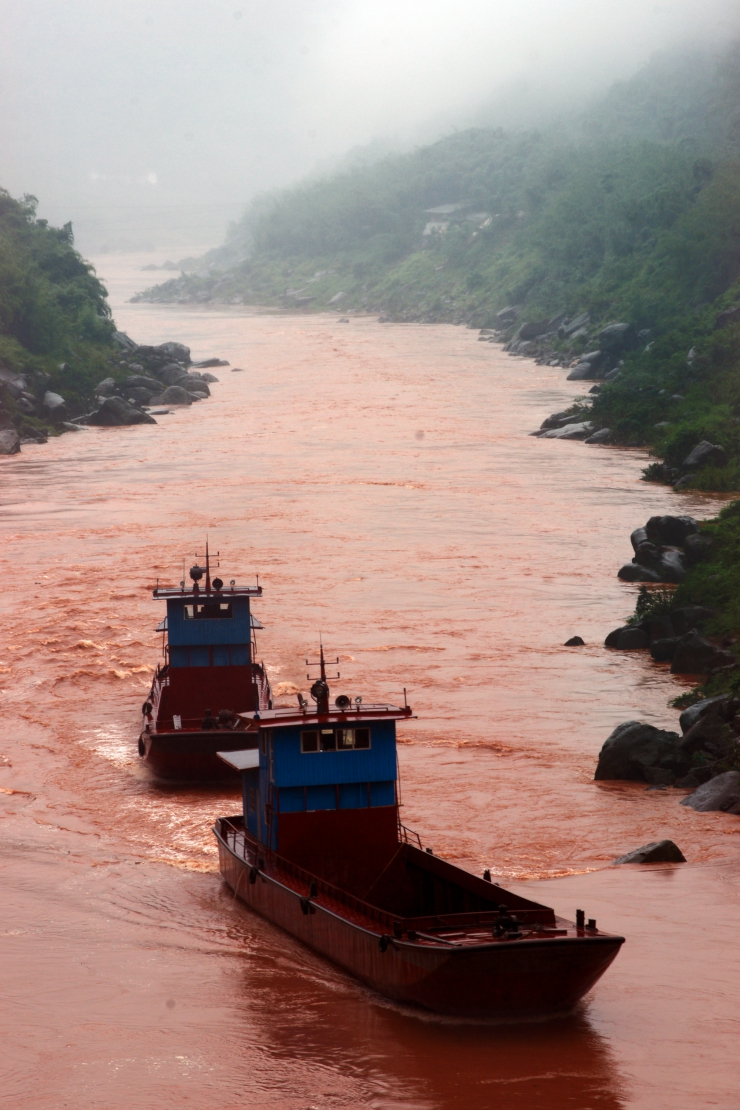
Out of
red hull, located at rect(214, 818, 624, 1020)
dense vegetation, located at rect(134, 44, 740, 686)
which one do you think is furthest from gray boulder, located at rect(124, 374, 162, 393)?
red hull, located at rect(214, 818, 624, 1020)

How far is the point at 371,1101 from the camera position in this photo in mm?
12234

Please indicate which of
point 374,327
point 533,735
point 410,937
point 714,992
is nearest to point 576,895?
point 714,992

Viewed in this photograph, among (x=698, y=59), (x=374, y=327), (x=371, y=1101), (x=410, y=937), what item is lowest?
(x=371, y=1101)

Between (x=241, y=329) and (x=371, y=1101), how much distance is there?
114 meters

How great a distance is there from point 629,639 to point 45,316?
54472 millimetres

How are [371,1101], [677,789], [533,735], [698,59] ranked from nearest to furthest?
[371,1101] → [677,789] → [533,735] → [698,59]

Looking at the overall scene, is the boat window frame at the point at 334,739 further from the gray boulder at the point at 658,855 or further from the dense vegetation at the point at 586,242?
the dense vegetation at the point at 586,242

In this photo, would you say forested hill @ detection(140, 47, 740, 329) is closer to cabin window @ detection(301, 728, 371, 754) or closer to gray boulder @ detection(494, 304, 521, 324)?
gray boulder @ detection(494, 304, 521, 324)

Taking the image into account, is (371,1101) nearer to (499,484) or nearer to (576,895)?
(576,895)

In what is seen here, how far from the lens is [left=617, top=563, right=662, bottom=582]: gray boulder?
34.0 meters

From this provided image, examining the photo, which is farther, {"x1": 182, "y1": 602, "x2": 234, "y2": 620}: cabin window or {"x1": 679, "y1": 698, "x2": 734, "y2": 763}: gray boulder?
{"x1": 182, "y1": 602, "x2": 234, "y2": 620}: cabin window

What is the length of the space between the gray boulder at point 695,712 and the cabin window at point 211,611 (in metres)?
8.21

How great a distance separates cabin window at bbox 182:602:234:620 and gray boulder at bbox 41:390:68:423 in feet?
144

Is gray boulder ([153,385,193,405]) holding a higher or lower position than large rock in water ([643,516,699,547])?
higher
